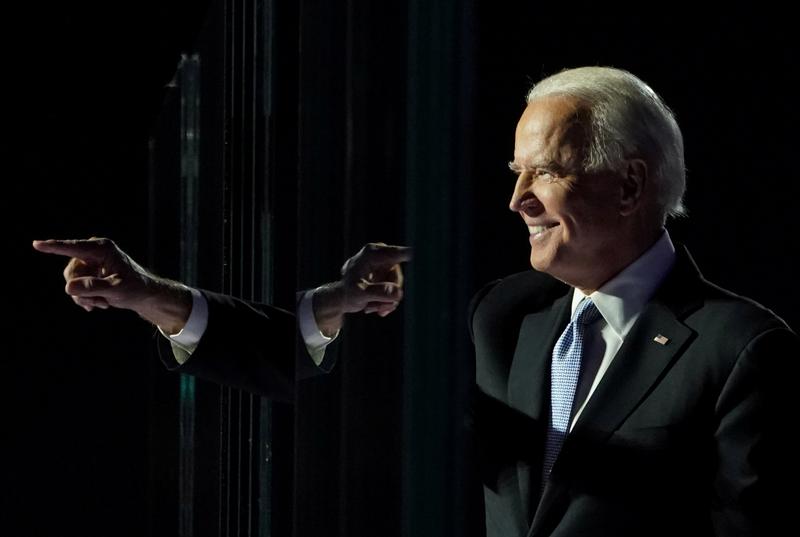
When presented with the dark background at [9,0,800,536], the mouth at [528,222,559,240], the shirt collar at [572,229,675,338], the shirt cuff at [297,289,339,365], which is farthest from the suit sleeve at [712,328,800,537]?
the shirt cuff at [297,289,339,365]

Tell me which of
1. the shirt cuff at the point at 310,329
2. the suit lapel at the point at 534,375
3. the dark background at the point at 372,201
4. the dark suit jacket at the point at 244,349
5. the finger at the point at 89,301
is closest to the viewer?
the dark background at the point at 372,201

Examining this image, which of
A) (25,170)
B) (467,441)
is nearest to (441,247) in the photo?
(467,441)

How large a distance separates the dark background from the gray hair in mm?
327

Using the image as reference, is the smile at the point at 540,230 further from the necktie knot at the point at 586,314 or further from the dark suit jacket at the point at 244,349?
the dark suit jacket at the point at 244,349

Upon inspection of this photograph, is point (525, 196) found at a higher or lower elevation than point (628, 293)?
higher

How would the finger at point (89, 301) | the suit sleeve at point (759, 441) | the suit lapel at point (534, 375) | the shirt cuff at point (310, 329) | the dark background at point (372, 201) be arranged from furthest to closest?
the finger at point (89, 301), the suit lapel at point (534, 375), the suit sleeve at point (759, 441), the shirt cuff at point (310, 329), the dark background at point (372, 201)

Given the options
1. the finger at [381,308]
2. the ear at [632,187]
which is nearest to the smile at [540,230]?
the ear at [632,187]

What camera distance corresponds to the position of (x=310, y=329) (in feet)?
3.05

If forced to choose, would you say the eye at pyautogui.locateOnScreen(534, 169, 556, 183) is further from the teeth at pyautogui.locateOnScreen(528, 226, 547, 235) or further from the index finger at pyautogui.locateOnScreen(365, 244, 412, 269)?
the index finger at pyautogui.locateOnScreen(365, 244, 412, 269)

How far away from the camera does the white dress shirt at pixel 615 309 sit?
5.12 feet

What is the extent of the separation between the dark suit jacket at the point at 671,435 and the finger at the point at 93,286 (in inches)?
23.8

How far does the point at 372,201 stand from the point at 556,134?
33.4 inches

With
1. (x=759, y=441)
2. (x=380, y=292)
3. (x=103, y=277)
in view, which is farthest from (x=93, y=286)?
(x=380, y=292)

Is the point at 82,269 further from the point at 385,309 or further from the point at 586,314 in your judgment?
the point at 385,309
